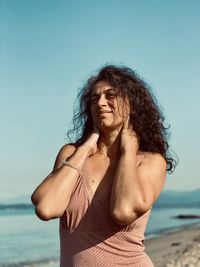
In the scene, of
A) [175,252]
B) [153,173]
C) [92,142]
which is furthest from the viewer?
[175,252]

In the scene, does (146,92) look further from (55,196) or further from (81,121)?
(55,196)

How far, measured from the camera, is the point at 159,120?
362cm

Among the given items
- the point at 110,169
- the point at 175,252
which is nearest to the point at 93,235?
the point at 110,169

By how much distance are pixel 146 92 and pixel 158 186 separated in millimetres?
602

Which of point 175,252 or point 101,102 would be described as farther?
point 175,252

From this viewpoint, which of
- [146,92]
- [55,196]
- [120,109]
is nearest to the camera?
[55,196]

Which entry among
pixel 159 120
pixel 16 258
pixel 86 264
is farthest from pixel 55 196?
pixel 16 258

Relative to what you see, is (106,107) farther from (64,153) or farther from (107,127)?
(64,153)

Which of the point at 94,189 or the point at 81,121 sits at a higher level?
the point at 81,121

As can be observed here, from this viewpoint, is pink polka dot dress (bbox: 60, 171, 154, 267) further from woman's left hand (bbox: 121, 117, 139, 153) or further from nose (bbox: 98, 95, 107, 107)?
nose (bbox: 98, 95, 107, 107)

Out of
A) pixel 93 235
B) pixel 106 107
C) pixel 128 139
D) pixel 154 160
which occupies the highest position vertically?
pixel 106 107

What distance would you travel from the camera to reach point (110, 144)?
135 inches

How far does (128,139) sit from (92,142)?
196mm

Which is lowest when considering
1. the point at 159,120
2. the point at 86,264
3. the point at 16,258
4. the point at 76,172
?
the point at 16,258
